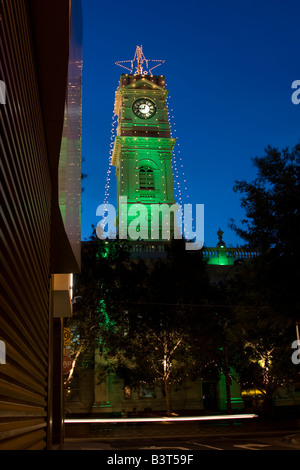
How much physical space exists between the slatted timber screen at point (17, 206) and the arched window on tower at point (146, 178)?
42021 millimetres

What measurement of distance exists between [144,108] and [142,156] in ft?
18.0

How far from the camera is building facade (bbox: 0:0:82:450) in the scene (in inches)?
138

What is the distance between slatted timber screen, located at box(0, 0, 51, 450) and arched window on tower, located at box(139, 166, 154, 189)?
42.0 metres

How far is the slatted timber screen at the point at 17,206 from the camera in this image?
11.1ft

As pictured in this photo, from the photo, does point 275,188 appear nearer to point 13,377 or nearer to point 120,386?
point 13,377

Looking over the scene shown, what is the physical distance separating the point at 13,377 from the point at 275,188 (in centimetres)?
1524

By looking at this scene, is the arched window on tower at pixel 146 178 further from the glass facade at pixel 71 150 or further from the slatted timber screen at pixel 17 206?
the slatted timber screen at pixel 17 206

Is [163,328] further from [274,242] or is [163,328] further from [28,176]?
[28,176]

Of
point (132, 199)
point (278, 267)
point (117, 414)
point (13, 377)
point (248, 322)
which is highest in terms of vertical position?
point (132, 199)

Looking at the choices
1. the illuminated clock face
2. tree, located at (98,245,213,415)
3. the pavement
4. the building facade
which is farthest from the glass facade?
the illuminated clock face

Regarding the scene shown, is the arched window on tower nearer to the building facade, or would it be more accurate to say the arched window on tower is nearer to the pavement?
the pavement

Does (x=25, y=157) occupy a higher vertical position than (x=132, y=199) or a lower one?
lower

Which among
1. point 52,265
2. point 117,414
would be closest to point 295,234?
point 52,265
